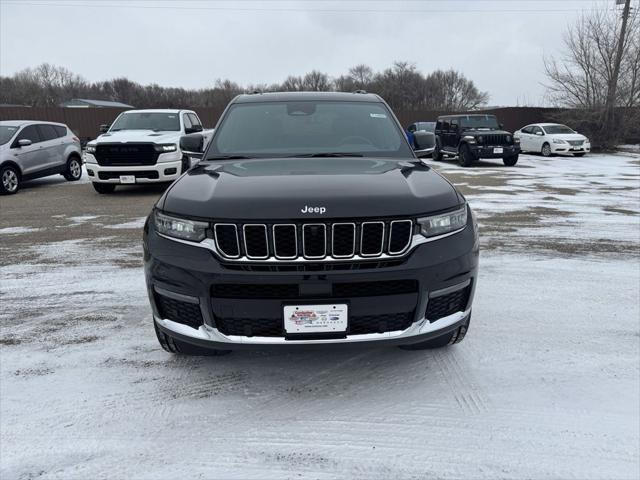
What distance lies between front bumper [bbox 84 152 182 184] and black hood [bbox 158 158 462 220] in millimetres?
7735

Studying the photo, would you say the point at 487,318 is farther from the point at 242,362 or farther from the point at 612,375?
the point at 242,362

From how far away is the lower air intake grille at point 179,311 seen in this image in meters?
2.48

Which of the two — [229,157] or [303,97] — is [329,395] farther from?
[303,97]

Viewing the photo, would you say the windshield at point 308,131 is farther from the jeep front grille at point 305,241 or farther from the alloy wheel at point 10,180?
the alloy wheel at point 10,180

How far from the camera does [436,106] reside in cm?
7756

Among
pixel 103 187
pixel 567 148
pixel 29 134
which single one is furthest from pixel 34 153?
pixel 567 148

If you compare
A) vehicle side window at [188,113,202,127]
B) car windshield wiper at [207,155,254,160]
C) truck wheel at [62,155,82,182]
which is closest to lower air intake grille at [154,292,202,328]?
car windshield wiper at [207,155,254,160]

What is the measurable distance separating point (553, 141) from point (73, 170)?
1908 centimetres

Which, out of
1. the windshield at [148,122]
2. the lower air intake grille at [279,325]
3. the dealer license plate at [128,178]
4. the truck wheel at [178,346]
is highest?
the windshield at [148,122]

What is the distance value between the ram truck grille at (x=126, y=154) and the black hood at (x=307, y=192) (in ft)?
25.5

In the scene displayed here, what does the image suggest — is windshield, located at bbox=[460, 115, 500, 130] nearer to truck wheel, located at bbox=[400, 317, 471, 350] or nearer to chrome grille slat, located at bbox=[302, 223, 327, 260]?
truck wheel, located at bbox=[400, 317, 471, 350]

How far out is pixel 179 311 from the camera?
100 inches

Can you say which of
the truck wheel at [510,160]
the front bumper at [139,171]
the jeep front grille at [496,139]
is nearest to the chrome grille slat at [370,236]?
the front bumper at [139,171]

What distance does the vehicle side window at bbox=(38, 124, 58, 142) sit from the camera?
12.5 meters
